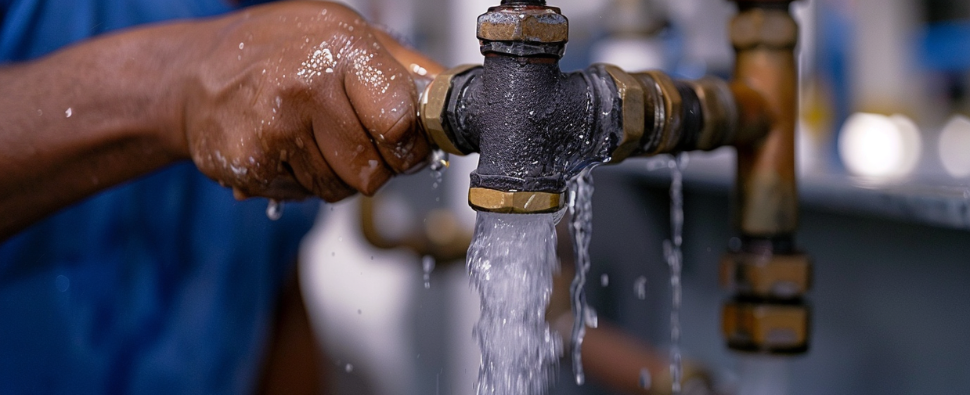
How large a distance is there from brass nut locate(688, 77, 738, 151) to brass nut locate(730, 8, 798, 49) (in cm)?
5

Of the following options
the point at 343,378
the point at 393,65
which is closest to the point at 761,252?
the point at 393,65

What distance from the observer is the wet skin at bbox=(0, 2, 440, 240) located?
417mm

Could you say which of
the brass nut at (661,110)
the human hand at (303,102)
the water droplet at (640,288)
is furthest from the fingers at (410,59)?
the water droplet at (640,288)

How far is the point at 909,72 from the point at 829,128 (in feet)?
0.46

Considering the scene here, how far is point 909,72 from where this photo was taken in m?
1.24

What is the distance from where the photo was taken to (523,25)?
350mm

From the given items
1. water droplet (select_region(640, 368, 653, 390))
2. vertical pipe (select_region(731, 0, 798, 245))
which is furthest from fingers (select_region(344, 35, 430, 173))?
water droplet (select_region(640, 368, 653, 390))

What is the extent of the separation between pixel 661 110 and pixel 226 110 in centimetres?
23

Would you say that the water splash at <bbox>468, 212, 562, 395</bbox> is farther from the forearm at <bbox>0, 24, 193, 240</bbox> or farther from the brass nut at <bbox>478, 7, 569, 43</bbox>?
the forearm at <bbox>0, 24, 193, 240</bbox>

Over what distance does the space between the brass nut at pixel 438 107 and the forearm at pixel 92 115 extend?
0.15 meters

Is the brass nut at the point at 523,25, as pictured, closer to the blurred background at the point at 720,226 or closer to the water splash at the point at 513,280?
the water splash at the point at 513,280

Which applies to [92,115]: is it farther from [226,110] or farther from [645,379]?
[645,379]

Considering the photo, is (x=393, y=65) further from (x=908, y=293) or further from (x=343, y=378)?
(x=343, y=378)

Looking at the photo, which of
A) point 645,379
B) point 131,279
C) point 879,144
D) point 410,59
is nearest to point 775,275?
point 410,59
